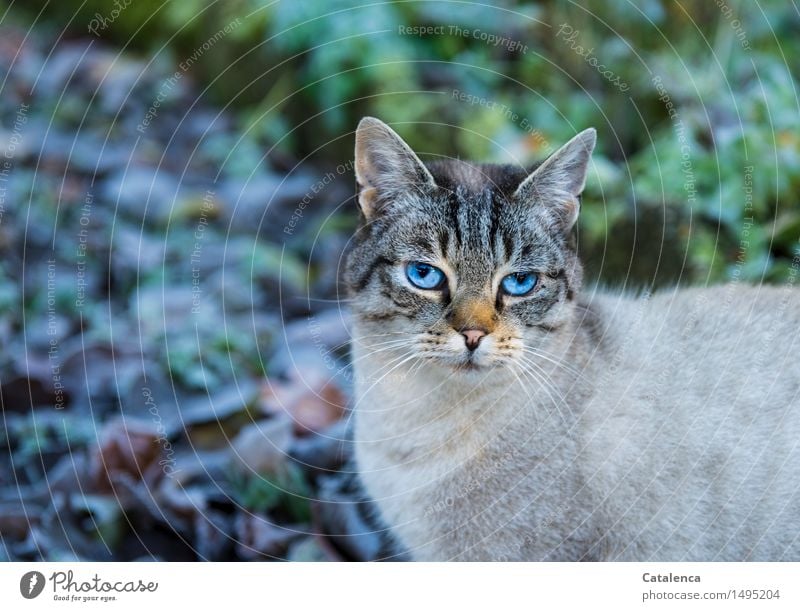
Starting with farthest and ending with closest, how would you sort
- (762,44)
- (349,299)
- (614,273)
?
(762,44) → (614,273) → (349,299)

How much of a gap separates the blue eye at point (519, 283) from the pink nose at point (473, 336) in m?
0.17

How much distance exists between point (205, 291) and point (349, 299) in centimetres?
149

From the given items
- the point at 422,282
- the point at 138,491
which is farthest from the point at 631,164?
the point at 138,491

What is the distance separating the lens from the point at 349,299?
9.68ft

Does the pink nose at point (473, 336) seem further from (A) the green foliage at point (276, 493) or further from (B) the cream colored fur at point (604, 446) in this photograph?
(A) the green foliage at point (276, 493)

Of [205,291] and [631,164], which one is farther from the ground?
[631,164]

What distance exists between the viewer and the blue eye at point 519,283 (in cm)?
276

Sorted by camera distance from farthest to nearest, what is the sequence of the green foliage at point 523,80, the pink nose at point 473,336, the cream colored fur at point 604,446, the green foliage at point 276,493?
the green foliage at point 523,80
the green foliage at point 276,493
the cream colored fur at point 604,446
the pink nose at point 473,336

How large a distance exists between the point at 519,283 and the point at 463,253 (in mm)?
186

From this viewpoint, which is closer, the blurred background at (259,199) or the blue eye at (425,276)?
the blue eye at (425,276)

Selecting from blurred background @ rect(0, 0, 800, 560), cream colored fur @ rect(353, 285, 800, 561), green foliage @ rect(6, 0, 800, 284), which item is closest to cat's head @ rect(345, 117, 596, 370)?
cream colored fur @ rect(353, 285, 800, 561)
